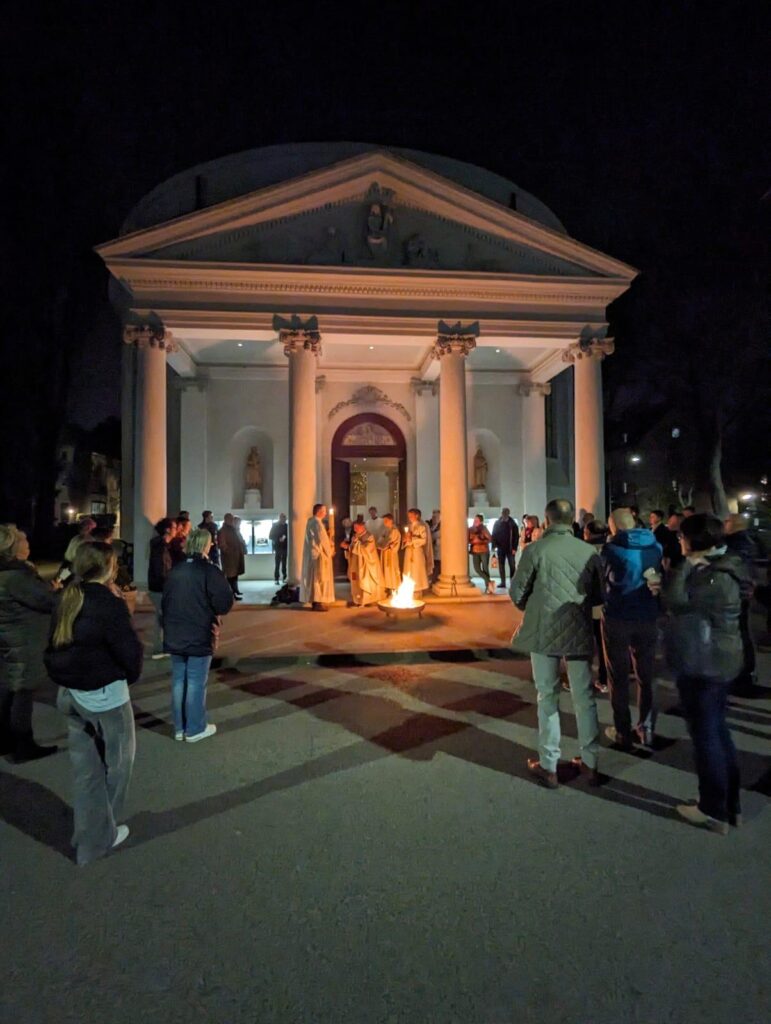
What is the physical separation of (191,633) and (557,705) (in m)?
3.00

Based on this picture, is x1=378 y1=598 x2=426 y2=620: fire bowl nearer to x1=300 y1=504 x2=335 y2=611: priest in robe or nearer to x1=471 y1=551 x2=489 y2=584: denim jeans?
x1=300 y1=504 x2=335 y2=611: priest in robe

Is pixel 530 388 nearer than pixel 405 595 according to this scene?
No

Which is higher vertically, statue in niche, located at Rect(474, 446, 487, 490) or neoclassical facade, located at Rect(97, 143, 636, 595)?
neoclassical facade, located at Rect(97, 143, 636, 595)

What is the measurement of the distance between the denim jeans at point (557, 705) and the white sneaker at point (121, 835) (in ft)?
8.87

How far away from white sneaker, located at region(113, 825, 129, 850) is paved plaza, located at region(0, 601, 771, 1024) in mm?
76

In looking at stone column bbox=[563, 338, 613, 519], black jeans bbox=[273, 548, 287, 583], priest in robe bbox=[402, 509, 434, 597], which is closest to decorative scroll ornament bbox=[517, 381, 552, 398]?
stone column bbox=[563, 338, 613, 519]

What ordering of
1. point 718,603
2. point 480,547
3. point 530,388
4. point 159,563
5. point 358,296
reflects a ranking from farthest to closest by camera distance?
point 530,388
point 480,547
point 358,296
point 159,563
point 718,603

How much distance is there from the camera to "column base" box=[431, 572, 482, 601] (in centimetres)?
1343

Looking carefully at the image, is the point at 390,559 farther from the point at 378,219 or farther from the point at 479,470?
the point at 479,470

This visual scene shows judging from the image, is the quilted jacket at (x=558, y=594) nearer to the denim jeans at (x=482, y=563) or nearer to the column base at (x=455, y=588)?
the column base at (x=455, y=588)

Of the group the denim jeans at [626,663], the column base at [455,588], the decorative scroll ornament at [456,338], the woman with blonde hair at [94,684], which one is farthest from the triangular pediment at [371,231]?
the woman with blonde hair at [94,684]

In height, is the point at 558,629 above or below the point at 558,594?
below

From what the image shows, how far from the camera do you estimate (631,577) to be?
5059 millimetres

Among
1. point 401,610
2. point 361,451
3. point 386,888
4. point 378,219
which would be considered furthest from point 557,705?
point 361,451
